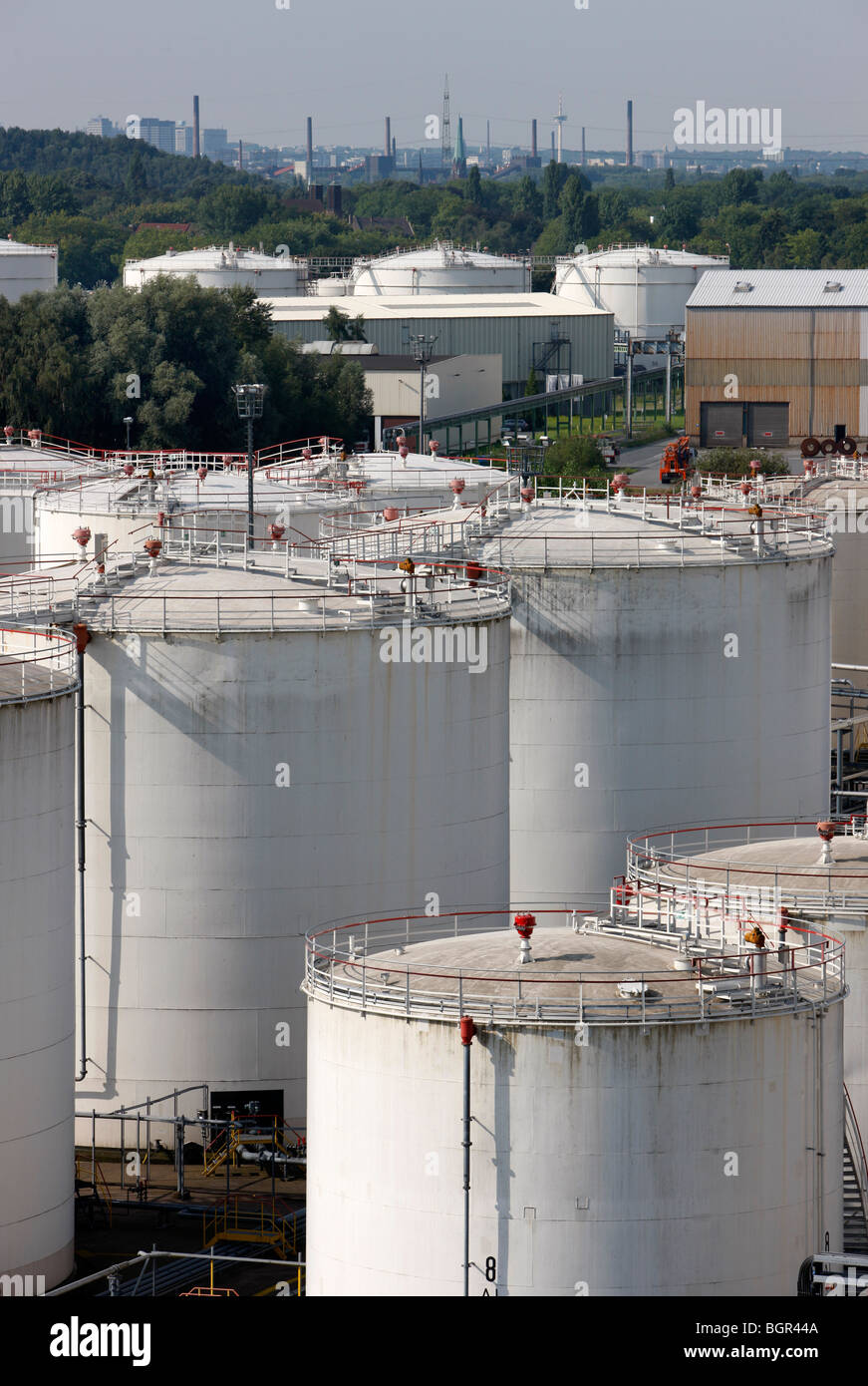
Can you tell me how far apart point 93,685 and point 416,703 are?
206 inches

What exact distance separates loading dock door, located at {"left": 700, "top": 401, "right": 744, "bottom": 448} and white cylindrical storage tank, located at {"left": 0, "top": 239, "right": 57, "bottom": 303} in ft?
128

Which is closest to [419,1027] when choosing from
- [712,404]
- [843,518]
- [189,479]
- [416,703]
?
[416,703]

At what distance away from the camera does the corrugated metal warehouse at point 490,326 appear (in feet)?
472

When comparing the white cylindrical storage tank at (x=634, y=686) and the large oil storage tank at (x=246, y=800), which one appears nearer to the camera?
the large oil storage tank at (x=246, y=800)

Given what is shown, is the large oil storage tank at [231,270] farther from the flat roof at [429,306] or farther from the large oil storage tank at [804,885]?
the large oil storage tank at [804,885]

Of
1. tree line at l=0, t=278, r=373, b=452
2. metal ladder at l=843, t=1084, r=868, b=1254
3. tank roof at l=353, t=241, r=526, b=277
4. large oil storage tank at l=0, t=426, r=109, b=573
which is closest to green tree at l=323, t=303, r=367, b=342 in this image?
tank roof at l=353, t=241, r=526, b=277

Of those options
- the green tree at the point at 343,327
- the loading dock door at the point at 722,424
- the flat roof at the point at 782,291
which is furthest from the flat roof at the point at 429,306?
the loading dock door at the point at 722,424

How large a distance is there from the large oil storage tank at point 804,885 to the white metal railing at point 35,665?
9.15 meters

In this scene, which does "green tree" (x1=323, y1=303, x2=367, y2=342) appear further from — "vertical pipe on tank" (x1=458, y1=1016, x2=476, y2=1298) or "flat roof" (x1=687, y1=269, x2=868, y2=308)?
"vertical pipe on tank" (x1=458, y1=1016, x2=476, y2=1298)

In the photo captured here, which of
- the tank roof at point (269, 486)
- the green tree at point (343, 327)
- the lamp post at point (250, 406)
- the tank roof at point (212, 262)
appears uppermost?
the tank roof at point (212, 262)

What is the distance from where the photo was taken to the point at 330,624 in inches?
1481

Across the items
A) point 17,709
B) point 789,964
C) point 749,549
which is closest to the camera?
point 789,964
